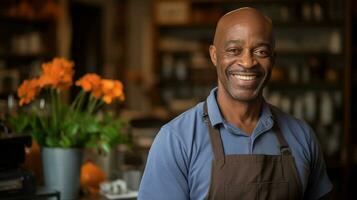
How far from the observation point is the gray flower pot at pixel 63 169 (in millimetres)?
2201

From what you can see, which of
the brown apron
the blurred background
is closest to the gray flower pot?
the brown apron

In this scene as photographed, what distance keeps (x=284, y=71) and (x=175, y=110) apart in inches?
45.1

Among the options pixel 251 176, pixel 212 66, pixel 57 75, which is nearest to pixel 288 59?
pixel 212 66

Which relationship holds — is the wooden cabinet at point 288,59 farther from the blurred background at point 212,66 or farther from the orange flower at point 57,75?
the orange flower at point 57,75

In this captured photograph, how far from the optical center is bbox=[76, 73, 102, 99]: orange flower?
223 cm

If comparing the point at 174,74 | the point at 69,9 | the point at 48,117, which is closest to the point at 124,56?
the point at 69,9

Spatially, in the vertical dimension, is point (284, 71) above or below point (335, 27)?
below

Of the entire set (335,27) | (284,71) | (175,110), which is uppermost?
(335,27)

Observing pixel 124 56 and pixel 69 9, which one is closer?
pixel 69 9

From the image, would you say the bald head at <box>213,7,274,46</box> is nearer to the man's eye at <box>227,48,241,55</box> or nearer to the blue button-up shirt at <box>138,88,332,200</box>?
the man's eye at <box>227,48,241,55</box>

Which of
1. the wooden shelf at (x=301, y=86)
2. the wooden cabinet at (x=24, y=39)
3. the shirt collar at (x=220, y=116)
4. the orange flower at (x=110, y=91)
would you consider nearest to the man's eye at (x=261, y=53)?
the shirt collar at (x=220, y=116)

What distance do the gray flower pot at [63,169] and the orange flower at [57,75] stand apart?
0.82 ft

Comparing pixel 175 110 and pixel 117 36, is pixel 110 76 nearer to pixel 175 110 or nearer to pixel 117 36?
pixel 117 36

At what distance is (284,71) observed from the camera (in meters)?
5.73
